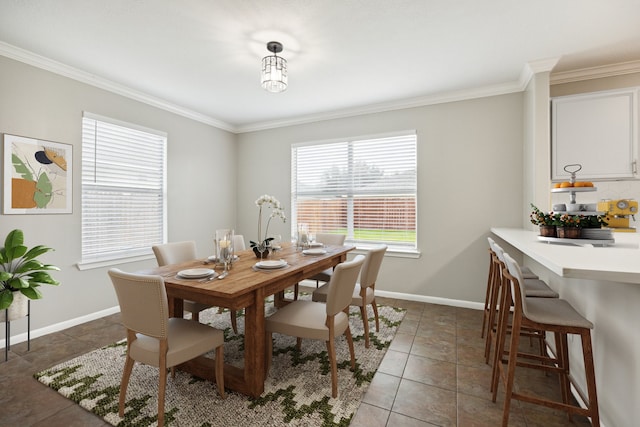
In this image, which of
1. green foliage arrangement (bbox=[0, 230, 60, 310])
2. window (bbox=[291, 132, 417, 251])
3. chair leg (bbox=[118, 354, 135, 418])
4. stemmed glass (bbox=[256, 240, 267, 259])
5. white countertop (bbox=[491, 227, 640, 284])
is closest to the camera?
white countertop (bbox=[491, 227, 640, 284])

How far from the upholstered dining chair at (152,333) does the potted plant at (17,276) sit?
144 cm

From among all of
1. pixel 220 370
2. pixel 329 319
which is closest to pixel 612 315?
pixel 329 319

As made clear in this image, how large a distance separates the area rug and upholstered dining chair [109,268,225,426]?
0.64 ft

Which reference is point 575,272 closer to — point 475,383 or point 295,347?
point 475,383

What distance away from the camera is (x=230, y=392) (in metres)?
1.93

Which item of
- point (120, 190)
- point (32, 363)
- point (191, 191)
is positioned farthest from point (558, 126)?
point (32, 363)

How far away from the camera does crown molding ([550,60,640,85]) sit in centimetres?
287

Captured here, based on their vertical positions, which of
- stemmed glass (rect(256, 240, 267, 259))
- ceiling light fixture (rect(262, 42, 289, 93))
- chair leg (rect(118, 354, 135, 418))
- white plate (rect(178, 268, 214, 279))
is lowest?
chair leg (rect(118, 354, 135, 418))

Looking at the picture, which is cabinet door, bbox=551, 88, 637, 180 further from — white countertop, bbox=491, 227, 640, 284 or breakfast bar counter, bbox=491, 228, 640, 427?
white countertop, bbox=491, 227, 640, 284

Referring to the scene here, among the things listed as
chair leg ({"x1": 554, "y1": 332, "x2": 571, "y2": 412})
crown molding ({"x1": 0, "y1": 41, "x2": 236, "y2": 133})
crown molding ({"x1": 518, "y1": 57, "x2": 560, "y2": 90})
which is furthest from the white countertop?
crown molding ({"x1": 0, "y1": 41, "x2": 236, "y2": 133})

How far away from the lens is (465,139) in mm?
3596

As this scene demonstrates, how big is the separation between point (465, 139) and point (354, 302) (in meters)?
2.52

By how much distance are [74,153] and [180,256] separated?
1.65 m

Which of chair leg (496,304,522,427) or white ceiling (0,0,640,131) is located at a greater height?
white ceiling (0,0,640,131)
